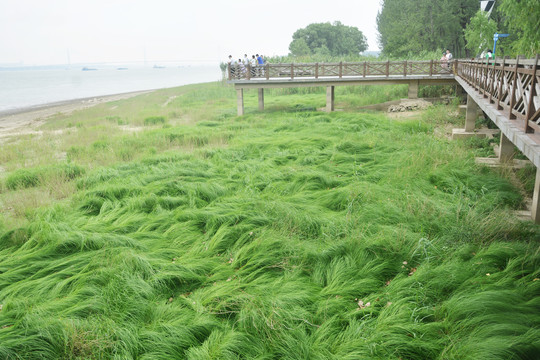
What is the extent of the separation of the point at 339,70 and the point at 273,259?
52.4 ft

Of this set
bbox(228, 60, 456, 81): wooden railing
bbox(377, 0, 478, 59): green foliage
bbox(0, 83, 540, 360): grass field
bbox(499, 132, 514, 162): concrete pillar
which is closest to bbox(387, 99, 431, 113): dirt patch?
bbox(228, 60, 456, 81): wooden railing

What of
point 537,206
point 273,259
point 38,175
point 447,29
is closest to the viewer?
point 273,259

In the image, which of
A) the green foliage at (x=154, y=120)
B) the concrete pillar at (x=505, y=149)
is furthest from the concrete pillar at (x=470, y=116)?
the green foliage at (x=154, y=120)

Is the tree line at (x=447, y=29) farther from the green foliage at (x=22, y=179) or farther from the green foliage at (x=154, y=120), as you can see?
the green foliage at (x=154, y=120)

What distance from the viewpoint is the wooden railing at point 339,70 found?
19.3 m

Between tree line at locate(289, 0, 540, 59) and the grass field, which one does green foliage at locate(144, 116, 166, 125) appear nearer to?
the grass field

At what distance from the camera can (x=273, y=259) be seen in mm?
5242

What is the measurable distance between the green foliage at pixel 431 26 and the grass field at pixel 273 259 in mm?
35086

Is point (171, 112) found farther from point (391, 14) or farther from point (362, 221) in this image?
point (391, 14)

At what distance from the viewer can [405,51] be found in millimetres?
41125

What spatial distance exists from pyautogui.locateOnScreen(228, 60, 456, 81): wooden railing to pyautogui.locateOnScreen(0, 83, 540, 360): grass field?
10.2 m

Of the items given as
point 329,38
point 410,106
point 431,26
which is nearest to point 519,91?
point 410,106

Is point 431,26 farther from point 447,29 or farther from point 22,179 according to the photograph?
point 22,179

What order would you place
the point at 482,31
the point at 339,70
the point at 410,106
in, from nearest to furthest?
the point at 410,106, the point at 339,70, the point at 482,31
